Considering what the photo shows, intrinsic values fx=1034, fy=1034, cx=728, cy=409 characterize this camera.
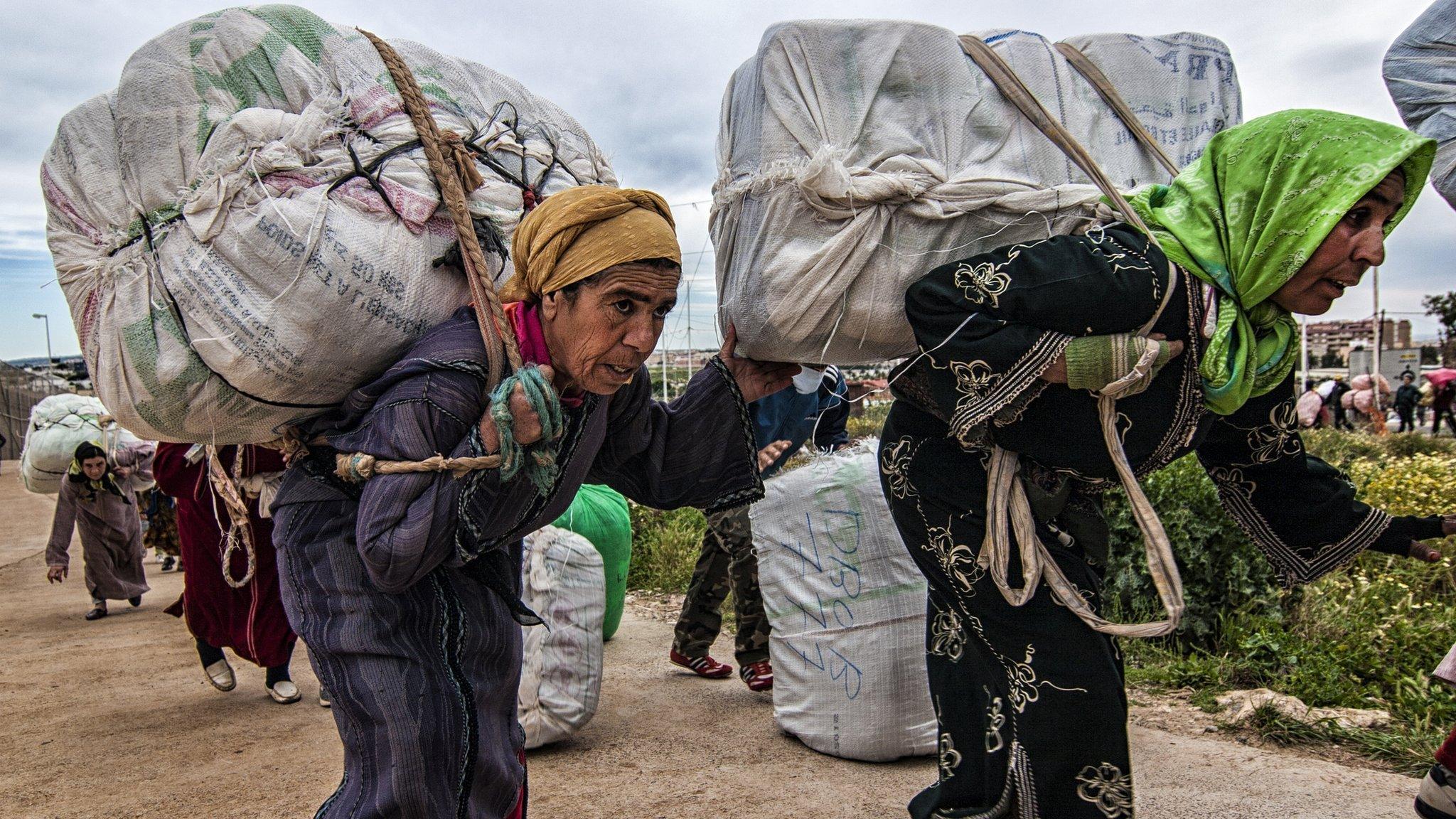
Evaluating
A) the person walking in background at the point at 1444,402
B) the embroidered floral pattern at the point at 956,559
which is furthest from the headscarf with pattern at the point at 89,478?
the person walking in background at the point at 1444,402

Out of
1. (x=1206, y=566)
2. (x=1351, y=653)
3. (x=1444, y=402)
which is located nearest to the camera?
(x=1351, y=653)

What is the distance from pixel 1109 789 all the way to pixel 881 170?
1290 mm

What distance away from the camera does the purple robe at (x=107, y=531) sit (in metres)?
6.91

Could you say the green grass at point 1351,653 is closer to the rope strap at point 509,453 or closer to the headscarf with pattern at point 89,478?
the rope strap at point 509,453

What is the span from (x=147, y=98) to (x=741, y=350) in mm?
1255

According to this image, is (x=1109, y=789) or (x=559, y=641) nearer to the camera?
(x=1109, y=789)

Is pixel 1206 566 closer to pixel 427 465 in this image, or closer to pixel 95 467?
pixel 427 465

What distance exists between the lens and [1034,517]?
2.13 meters

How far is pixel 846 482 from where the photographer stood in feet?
11.3

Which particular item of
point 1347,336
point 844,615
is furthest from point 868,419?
point 1347,336

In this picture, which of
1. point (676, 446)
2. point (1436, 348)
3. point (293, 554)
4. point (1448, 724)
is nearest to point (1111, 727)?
point (676, 446)

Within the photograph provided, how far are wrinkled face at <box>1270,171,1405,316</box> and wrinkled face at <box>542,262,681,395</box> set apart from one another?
1152mm

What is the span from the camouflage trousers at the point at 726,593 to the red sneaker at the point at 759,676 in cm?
2

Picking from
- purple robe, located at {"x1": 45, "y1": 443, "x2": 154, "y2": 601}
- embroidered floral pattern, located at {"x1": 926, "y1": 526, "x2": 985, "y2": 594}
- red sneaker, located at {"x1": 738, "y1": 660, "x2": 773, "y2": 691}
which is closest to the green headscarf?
embroidered floral pattern, located at {"x1": 926, "y1": 526, "x2": 985, "y2": 594}
